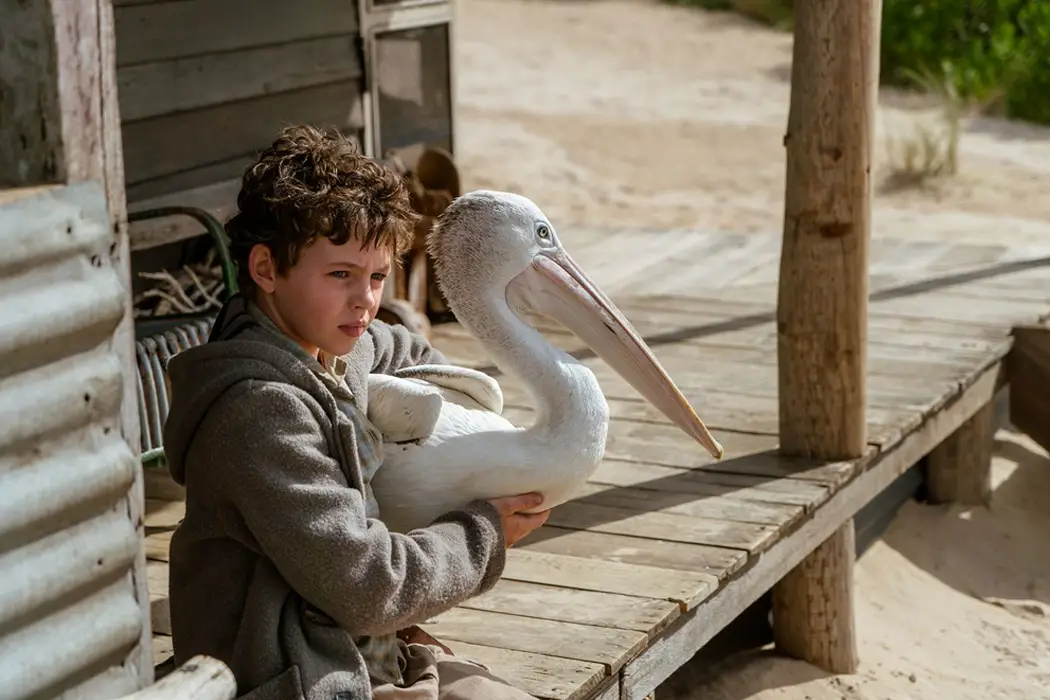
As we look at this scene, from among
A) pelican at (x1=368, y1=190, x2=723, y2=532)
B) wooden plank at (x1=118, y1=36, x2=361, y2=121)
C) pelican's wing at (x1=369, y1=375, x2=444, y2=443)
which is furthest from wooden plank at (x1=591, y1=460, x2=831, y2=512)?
wooden plank at (x1=118, y1=36, x2=361, y2=121)

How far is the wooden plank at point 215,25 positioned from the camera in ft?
16.8

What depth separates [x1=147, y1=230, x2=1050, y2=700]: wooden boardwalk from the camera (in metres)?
3.35

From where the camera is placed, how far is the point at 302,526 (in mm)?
2316

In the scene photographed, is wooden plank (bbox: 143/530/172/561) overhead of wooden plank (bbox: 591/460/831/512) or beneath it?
overhead

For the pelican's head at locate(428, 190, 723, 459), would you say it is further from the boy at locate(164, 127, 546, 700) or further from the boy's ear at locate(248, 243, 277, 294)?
the boy's ear at locate(248, 243, 277, 294)

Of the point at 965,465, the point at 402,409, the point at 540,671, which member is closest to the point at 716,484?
the point at 540,671

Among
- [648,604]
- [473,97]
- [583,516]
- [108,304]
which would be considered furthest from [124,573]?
[473,97]

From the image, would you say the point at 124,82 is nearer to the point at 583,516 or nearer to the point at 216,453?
the point at 583,516

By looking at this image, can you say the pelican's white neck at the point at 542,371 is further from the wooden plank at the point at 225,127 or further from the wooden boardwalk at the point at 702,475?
the wooden plank at the point at 225,127

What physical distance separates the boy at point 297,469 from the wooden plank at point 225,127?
103 inches

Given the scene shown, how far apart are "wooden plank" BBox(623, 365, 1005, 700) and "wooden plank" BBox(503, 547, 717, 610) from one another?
2.5 inches

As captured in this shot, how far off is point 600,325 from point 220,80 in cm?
289

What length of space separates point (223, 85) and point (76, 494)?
371cm

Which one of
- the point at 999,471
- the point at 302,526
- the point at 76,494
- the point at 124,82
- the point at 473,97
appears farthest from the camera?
the point at 473,97
